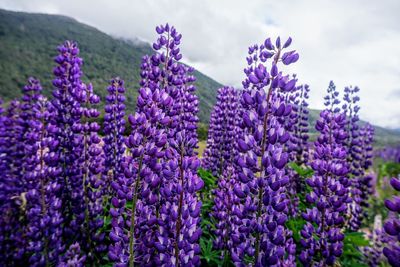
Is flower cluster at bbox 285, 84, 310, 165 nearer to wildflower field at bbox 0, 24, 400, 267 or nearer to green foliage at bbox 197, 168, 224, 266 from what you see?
wildflower field at bbox 0, 24, 400, 267

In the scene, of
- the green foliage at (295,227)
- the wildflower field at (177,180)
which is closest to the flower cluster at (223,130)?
the wildflower field at (177,180)

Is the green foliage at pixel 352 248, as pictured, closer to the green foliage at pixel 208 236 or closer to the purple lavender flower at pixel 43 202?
the green foliage at pixel 208 236

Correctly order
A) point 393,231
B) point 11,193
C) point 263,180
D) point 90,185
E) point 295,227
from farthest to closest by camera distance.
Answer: point 11,193
point 295,227
point 90,185
point 263,180
point 393,231

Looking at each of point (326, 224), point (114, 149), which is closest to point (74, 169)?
point (114, 149)

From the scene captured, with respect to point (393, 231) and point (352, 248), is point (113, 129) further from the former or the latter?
point (393, 231)

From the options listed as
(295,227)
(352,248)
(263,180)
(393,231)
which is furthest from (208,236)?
(393,231)

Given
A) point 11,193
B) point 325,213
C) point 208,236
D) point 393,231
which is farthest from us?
point 11,193

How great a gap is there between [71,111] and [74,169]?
37.3 inches

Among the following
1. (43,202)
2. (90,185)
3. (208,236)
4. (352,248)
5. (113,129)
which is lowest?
(208,236)

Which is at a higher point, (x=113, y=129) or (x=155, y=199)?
(x=113, y=129)

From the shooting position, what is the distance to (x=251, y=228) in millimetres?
2686

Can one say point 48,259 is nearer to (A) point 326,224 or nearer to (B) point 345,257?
(A) point 326,224

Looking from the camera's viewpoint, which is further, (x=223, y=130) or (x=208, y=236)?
(x=223, y=130)

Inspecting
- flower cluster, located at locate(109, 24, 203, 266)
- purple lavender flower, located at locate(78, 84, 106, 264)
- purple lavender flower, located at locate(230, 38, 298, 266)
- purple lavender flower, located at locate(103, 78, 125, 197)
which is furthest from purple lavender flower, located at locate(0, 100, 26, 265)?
purple lavender flower, located at locate(230, 38, 298, 266)
